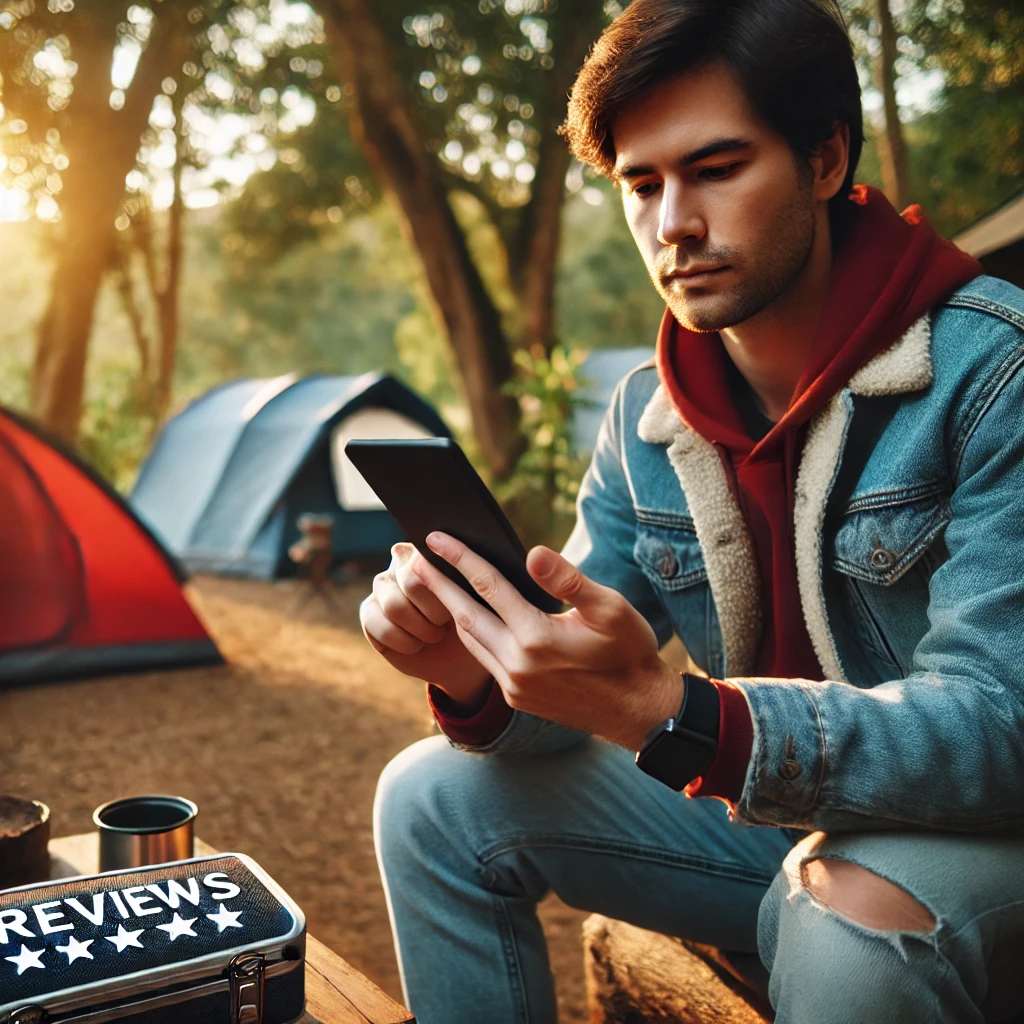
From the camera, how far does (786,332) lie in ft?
5.10

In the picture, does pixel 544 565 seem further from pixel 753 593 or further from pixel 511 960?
pixel 511 960

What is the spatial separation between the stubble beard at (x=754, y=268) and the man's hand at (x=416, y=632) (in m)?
0.54

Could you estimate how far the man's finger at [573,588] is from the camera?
988mm

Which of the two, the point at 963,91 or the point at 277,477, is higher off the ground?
the point at 963,91

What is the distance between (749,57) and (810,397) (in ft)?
1.55

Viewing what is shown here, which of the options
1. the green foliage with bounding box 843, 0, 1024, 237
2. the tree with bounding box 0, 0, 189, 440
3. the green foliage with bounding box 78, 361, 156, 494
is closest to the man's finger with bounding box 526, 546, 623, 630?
the tree with bounding box 0, 0, 189, 440

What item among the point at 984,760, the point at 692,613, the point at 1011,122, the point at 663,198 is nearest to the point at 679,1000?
the point at 692,613

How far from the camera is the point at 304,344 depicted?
35000 millimetres

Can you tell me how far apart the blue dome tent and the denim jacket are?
593 centimetres

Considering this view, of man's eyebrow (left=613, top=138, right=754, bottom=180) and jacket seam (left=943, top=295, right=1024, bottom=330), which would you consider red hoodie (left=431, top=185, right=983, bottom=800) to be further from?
man's eyebrow (left=613, top=138, right=754, bottom=180)

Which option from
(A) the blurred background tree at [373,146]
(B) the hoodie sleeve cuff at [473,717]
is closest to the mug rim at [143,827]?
(B) the hoodie sleeve cuff at [473,717]

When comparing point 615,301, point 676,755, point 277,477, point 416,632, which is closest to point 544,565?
point 676,755

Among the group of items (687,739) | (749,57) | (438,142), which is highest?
(438,142)

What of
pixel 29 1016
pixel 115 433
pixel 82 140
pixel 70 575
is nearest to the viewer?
pixel 29 1016
